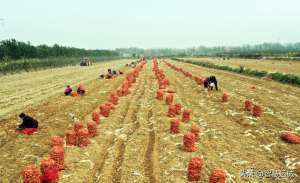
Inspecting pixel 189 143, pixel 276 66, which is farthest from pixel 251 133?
pixel 276 66

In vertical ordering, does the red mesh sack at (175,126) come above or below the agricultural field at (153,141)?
above

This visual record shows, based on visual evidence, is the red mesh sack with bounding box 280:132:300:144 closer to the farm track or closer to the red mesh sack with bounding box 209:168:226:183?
the farm track

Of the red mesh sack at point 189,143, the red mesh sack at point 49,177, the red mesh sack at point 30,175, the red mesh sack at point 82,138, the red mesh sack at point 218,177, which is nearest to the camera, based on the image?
the red mesh sack at point 30,175

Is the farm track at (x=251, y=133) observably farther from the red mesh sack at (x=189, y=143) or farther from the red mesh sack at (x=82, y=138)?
the red mesh sack at (x=82, y=138)

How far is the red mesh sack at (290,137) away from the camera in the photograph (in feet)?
48.1

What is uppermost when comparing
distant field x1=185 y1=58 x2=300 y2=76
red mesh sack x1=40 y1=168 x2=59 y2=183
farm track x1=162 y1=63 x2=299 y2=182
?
distant field x1=185 y1=58 x2=300 y2=76

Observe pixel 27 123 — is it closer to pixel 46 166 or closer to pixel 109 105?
pixel 109 105

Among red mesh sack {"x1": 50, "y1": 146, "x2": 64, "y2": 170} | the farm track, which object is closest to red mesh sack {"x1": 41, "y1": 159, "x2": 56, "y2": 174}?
red mesh sack {"x1": 50, "y1": 146, "x2": 64, "y2": 170}

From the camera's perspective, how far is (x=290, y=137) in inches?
585

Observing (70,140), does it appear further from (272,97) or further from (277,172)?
(272,97)

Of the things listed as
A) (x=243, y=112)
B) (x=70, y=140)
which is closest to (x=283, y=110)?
(x=243, y=112)

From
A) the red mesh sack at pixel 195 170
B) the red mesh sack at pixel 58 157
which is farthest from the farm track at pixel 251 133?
the red mesh sack at pixel 58 157

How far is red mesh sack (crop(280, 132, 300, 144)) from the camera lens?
577 inches

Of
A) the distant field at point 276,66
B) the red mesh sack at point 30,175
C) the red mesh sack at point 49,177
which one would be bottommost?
the red mesh sack at point 49,177
